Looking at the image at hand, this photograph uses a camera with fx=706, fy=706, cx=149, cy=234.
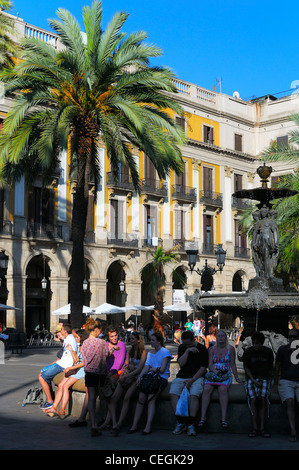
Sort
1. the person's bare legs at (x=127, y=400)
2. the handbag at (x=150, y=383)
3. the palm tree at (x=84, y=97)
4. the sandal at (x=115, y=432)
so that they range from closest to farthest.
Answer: the sandal at (x=115, y=432), the handbag at (x=150, y=383), the person's bare legs at (x=127, y=400), the palm tree at (x=84, y=97)

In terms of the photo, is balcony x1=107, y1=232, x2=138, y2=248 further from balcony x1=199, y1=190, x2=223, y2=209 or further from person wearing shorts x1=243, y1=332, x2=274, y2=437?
person wearing shorts x1=243, y1=332, x2=274, y2=437

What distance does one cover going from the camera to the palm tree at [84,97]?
63.8 ft

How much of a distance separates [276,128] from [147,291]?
1632 cm

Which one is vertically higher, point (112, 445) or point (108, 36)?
point (108, 36)

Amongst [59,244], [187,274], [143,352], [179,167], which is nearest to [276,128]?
[187,274]

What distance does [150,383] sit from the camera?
9.35 metres

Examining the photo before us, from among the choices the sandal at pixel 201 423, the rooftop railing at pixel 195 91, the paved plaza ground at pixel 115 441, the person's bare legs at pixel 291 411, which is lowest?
the paved plaza ground at pixel 115 441

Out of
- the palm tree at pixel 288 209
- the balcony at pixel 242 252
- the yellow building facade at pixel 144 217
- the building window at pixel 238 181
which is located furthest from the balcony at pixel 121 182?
the palm tree at pixel 288 209

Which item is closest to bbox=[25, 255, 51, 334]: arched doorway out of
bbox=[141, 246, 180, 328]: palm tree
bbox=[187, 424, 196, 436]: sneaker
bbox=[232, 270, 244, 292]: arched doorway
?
bbox=[141, 246, 180, 328]: palm tree

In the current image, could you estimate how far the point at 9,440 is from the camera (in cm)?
873

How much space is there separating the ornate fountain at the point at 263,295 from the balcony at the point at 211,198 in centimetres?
3456

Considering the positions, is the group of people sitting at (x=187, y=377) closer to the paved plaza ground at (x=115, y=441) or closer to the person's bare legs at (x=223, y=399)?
the person's bare legs at (x=223, y=399)

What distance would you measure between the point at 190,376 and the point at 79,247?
33.6ft

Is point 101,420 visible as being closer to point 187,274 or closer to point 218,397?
point 218,397
